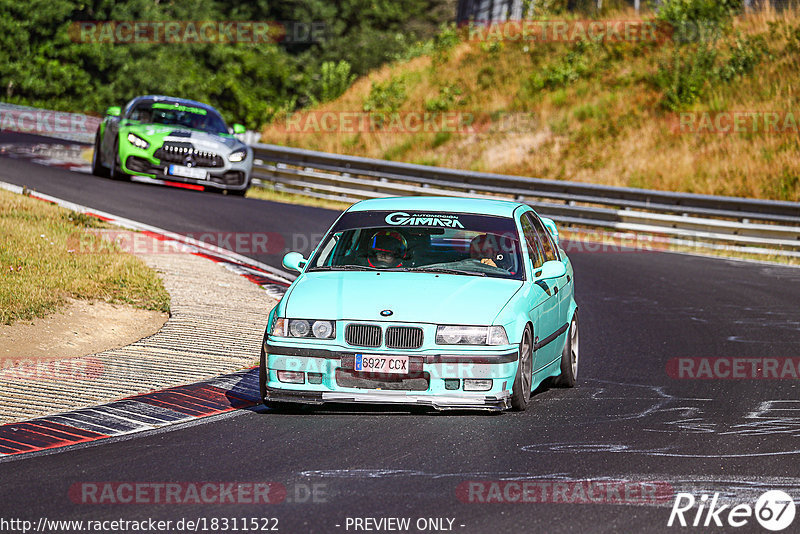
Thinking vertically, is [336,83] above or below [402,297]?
below

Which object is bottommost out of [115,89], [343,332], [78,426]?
[115,89]

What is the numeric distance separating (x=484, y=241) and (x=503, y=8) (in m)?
40.7

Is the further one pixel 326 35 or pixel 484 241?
pixel 326 35

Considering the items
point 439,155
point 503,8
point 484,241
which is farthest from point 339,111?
point 484,241

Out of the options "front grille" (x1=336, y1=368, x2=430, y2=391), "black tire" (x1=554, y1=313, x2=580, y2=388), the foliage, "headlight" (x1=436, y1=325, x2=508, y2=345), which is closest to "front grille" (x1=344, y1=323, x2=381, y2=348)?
"front grille" (x1=336, y1=368, x2=430, y2=391)

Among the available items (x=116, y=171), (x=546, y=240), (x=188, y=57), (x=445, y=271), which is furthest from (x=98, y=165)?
(x=188, y=57)

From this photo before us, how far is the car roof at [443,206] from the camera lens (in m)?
9.31

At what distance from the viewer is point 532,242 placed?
9.48 meters

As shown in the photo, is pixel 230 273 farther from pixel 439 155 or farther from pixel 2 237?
pixel 439 155

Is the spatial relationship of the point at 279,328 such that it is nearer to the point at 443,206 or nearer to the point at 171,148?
the point at 443,206

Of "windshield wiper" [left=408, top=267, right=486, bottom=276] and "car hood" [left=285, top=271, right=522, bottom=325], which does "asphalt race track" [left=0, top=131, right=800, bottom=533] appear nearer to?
"car hood" [left=285, top=271, right=522, bottom=325]

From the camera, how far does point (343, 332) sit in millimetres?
7852

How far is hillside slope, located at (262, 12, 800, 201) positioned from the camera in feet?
87.0

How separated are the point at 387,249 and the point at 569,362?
5.74 ft
